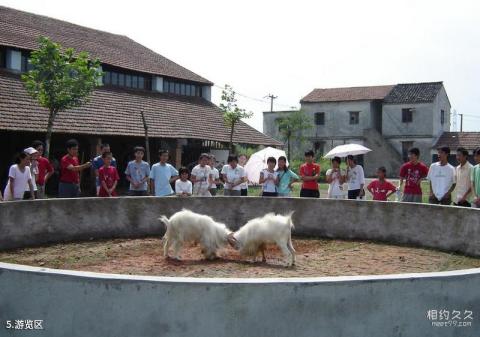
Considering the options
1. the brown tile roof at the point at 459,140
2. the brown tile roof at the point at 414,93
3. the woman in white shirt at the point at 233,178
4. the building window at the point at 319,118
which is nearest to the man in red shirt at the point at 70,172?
the woman in white shirt at the point at 233,178

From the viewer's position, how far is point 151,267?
7898 millimetres

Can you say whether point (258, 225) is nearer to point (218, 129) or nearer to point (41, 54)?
point (41, 54)

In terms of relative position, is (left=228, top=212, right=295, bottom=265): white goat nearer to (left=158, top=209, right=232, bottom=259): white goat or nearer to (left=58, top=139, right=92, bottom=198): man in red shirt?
(left=158, top=209, right=232, bottom=259): white goat

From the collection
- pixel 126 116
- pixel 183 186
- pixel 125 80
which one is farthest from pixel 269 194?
pixel 125 80

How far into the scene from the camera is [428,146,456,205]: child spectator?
10.2m

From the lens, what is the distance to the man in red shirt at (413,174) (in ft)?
34.5

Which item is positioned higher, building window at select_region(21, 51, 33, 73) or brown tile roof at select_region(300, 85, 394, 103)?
brown tile roof at select_region(300, 85, 394, 103)

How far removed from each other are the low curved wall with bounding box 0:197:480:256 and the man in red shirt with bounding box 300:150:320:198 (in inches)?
26.0

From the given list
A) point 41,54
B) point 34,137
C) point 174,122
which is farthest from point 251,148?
point 41,54

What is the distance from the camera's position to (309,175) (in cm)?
1149

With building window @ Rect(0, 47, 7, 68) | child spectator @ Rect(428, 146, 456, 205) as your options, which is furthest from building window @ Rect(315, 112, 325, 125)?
child spectator @ Rect(428, 146, 456, 205)

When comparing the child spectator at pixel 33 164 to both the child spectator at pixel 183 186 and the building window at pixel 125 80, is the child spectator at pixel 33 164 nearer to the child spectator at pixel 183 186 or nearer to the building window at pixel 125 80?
the child spectator at pixel 183 186

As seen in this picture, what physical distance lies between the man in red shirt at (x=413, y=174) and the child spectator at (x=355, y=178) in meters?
0.96

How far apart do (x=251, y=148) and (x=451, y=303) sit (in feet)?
94.4
